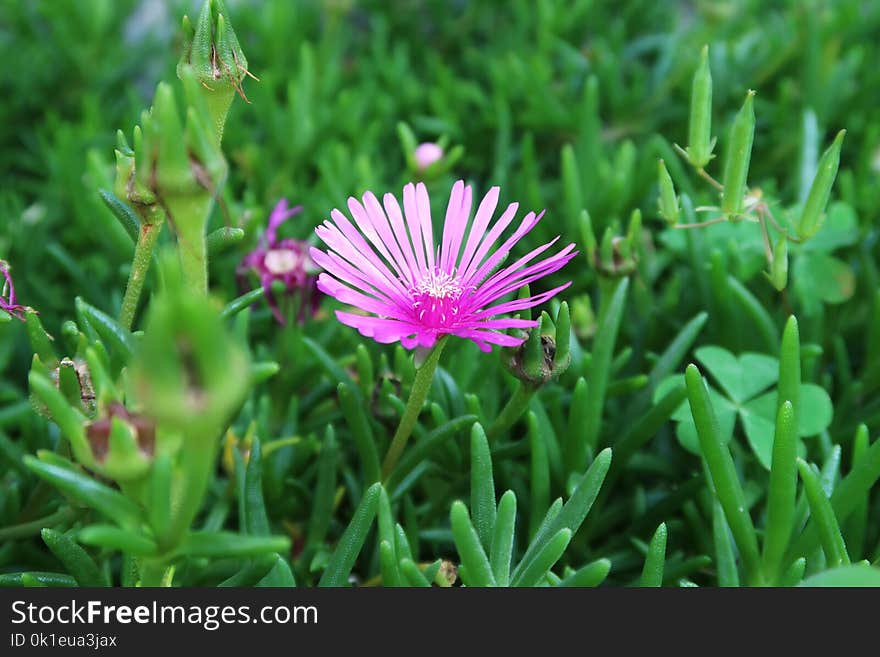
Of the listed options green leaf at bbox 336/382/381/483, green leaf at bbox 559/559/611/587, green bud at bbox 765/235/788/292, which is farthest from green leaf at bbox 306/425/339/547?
green bud at bbox 765/235/788/292

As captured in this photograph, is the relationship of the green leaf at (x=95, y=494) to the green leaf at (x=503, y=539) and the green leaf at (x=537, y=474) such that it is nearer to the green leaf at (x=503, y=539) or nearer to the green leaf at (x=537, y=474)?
the green leaf at (x=503, y=539)

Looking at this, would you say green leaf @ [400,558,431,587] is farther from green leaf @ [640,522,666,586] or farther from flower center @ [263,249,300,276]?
flower center @ [263,249,300,276]

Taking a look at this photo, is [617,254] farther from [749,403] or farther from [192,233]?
[192,233]

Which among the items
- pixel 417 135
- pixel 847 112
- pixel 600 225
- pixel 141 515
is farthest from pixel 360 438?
pixel 847 112

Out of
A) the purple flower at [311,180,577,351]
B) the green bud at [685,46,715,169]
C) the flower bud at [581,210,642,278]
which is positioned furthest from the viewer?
the flower bud at [581,210,642,278]

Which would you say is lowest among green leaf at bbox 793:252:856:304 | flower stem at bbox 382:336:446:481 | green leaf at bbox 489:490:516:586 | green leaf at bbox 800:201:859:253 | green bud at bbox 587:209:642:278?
green leaf at bbox 489:490:516:586

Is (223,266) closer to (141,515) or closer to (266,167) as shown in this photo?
(266,167)

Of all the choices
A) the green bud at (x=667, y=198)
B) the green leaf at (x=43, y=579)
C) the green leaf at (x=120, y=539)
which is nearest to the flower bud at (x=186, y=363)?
the green leaf at (x=120, y=539)
